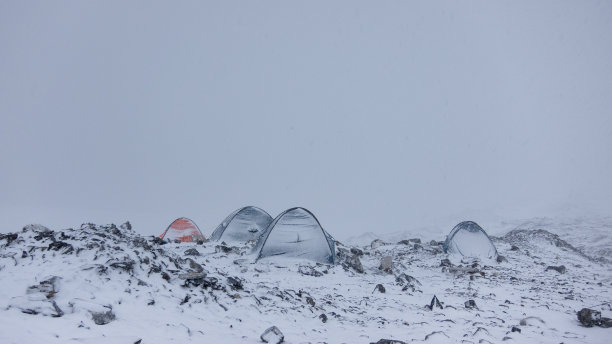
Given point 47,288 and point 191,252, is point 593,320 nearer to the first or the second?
point 47,288

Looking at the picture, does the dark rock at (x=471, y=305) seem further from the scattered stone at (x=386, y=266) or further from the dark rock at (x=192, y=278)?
the dark rock at (x=192, y=278)

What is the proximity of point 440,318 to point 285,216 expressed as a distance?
782 cm

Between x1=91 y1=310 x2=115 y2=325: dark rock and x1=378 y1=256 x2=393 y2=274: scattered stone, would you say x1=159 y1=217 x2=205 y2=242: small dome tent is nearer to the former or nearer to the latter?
x1=378 y1=256 x2=393 y2=274: scattered stone

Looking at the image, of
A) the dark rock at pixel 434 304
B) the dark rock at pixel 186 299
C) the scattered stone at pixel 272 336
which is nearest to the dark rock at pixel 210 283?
the dark rock at pixel 186 299

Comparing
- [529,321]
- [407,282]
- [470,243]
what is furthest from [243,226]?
[529,321]

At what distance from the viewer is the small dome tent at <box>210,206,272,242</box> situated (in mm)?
19906

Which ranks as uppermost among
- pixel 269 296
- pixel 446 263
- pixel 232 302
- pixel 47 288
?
pixel 47 288

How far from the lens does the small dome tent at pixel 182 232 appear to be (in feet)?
72.1

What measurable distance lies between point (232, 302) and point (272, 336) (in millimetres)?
2285

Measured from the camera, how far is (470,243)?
19.4m

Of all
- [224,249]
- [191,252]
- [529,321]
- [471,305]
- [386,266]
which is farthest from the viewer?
[224,249]

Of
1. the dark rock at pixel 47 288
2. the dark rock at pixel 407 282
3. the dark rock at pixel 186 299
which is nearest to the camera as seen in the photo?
the dark rock at pixel 47 288

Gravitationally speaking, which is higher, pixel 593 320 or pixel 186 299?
pixel 186 299

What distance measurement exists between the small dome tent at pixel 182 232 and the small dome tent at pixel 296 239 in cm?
927
